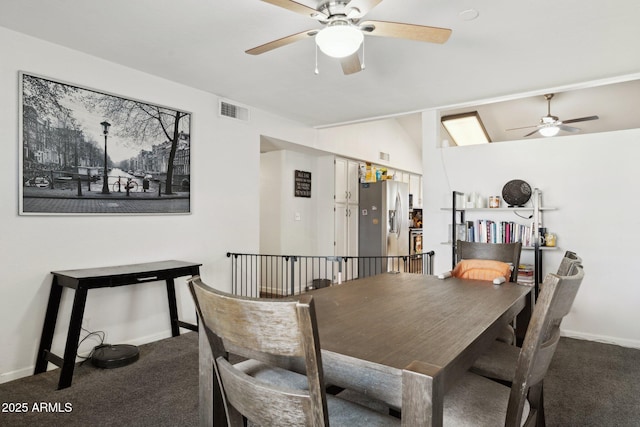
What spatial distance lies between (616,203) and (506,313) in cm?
307

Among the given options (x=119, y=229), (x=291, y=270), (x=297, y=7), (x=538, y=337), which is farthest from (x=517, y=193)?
(x=119, y=229)

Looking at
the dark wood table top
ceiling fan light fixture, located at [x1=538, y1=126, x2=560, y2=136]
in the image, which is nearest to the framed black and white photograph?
the dark wood table top

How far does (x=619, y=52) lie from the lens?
3.05m

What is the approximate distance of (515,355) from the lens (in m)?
1.76

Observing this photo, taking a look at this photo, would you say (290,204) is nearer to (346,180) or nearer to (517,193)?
(346,180)

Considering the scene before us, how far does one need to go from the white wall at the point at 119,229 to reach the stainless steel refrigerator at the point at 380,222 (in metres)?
2.36

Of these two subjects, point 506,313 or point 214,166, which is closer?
point 506,313

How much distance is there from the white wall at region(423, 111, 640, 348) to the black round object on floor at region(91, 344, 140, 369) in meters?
4.09

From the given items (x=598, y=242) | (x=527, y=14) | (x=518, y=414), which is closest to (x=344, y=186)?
(x=598, y=242)

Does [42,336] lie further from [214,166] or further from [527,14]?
[527,14]

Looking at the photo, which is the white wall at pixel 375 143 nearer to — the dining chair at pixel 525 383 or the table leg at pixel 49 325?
the table leg at pixel 49 325

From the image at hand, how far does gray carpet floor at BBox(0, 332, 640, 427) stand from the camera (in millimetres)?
2162

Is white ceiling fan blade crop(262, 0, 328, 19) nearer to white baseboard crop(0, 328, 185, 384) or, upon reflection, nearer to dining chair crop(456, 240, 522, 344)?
dining chair crop(456, 240, 522, 344)

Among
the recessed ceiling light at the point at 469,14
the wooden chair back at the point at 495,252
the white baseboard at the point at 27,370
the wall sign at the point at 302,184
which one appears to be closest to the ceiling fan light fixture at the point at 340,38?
the recessed ceiling light at the point at 469,14
